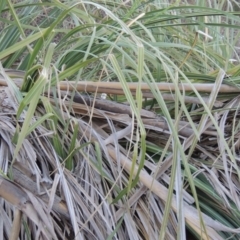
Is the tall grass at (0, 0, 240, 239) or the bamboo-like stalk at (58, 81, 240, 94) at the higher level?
the bamboo-like stalk at (58, 81, 240, 94)

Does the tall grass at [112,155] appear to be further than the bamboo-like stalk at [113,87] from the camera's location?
No

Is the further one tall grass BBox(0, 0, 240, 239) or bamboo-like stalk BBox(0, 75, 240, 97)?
bamboo-like stalk BBox(0, 75, 240, 97)

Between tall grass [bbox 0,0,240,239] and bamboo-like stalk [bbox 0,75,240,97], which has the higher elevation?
bamboo-like stalk [bbox 0,75,240,97]

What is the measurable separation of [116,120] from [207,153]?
169 mm

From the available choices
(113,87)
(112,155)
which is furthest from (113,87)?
(112,155)

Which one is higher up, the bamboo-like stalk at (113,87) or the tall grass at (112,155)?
the bamboo-like stalk at (113,87)

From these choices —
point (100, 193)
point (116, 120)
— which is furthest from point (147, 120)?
point (100, 193)

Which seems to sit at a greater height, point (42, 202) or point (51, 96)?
point (51, 96)

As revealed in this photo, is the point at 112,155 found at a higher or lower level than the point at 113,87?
lower

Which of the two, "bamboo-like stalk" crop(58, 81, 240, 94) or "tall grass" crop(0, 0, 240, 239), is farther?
"bamboo-like stalk" crop(58, 81, 240, 94)

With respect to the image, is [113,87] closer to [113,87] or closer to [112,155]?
[113,87]

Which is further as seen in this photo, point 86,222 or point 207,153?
point 207,153

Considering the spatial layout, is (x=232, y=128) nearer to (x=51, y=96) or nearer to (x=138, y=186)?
(x=138, y=186)

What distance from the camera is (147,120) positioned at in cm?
86
